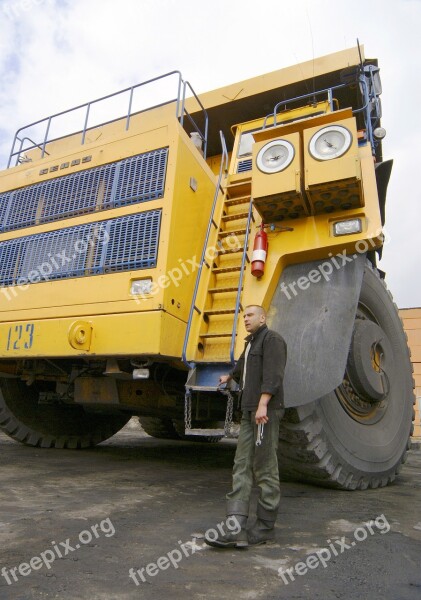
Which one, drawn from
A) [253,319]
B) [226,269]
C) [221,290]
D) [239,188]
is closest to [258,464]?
Result: [253,319]

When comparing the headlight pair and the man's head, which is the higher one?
the headlight pair

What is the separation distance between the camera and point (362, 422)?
4035 millimetres

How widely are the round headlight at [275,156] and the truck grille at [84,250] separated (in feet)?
3.20

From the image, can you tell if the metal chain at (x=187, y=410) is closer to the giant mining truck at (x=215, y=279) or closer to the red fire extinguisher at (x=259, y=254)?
the giant mining truck at (x=215, y=279)

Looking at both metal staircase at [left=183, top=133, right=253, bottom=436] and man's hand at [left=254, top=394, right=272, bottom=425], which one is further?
metal staircase at [left=183, top=133, right=253, bottom=436]

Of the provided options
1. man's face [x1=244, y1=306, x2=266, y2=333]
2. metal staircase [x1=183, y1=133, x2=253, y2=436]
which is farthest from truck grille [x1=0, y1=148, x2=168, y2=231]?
man's face [x1=244, y1=306, x2=266, y2=333]

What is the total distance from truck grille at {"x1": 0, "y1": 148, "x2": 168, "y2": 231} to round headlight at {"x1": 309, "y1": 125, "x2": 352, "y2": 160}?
1.31 meters

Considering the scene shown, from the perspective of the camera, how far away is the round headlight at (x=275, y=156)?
3.73 m

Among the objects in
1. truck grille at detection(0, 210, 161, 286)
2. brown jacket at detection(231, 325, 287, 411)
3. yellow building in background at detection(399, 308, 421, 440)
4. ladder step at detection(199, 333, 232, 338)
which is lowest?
brown jacket at detection(231, 325, 287, 411)

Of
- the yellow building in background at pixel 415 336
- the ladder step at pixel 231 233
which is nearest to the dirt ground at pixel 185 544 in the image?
the ladder step at pixel 231 233

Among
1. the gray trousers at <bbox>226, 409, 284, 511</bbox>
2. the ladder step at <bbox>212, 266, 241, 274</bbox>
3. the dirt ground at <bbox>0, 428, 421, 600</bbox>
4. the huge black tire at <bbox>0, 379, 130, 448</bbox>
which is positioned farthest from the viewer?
the huge black tire at <bbox>0, 379, 130, 448</bbox>

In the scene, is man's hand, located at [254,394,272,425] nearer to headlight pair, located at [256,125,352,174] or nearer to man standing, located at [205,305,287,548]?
man standing, located at [205,305,287,548]

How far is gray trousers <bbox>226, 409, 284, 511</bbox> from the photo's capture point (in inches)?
101

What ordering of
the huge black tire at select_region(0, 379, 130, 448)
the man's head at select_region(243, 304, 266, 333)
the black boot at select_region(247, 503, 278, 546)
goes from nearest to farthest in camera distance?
the black boot at select_region(247, 503, 278, 546) < the man's head at select_region(243, 304, 266, 333) < the huge black tire at select_region(0, 379, 130, 448)
